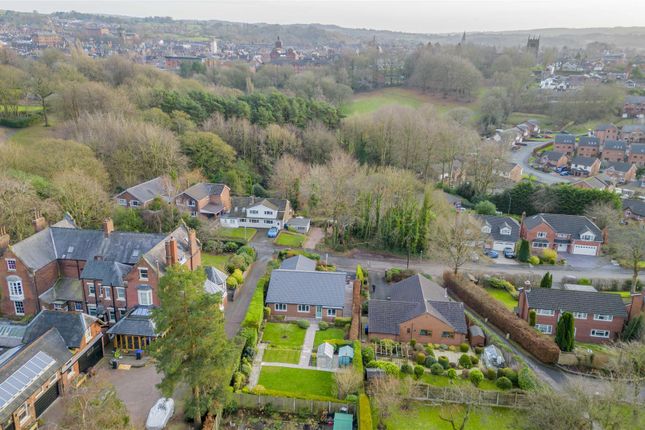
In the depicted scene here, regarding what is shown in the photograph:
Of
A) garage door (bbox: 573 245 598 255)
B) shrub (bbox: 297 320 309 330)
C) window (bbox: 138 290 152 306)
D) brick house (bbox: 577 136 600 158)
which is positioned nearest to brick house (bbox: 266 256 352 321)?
shrub (bbox: 297 320 309 330)

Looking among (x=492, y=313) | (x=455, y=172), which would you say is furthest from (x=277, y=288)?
(x=455, y=172)

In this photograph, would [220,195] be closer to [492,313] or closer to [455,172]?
[492,313]

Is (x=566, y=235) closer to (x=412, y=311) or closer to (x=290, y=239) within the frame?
(x=412, y=311)

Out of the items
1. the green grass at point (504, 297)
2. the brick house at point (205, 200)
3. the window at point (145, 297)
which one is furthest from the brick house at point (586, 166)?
the window at point (145, 297)

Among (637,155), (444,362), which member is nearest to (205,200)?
(444,362)

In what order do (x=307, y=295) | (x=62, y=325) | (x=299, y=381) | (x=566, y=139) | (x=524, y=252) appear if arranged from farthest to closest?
(x=566, y=139), (x=524, y=252), (x=307, y=295), (x=299, y=381), (x=62, y=325)

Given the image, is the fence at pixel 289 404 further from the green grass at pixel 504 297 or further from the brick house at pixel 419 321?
the green grass at pixel 504 297
